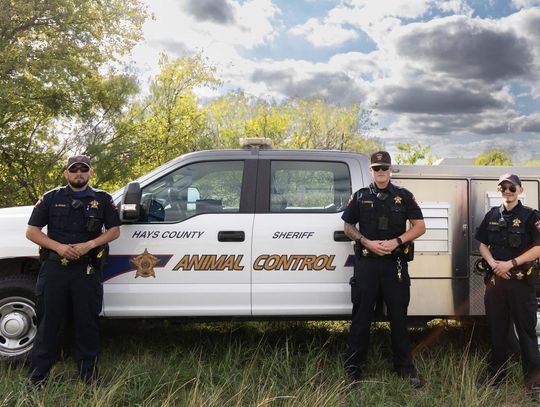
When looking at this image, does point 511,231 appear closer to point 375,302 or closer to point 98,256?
point 375,302

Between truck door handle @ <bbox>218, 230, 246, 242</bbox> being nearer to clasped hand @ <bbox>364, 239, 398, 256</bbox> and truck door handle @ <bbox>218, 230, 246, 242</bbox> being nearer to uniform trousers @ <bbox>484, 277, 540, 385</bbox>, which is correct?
clasped hand @ <bbox>364, 239, 398, 256</bbox>

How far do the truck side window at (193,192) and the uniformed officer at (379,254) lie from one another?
93cm

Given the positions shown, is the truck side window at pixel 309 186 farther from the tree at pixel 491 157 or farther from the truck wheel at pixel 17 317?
the tree at pixel 491 157

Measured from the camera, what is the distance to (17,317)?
153 inches

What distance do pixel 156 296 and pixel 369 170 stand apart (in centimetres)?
193

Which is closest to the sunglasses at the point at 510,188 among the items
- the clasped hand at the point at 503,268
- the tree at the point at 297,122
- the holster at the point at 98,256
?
the clasped hand at the point at 503,268

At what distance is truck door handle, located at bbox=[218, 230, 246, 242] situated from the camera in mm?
3877

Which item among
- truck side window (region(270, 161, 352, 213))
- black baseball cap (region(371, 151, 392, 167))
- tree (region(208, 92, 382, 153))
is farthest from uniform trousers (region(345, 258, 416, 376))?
tree (region(208, 92, 382, 153))

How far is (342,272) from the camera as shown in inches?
154

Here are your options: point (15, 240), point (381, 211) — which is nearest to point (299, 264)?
point (381, 211)

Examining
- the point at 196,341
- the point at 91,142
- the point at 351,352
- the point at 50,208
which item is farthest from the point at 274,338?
the point at 91,142

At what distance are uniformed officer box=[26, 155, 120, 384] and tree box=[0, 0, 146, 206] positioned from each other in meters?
11.3

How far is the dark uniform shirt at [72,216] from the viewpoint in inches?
141

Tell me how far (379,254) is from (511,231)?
0.97m
